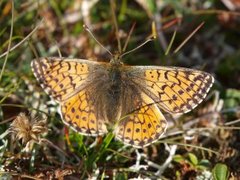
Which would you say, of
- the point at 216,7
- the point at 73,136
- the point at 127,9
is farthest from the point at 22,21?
the point at 216,7

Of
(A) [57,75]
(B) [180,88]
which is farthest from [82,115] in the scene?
(B) [180,88]

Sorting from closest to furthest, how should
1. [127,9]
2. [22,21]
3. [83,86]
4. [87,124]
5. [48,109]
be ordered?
1. [87,124]
2. [83,86]
3. [48,109]
4. [22,21]
5. [127,9]

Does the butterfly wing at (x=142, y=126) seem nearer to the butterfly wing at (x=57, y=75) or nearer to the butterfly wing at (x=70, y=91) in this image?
the butterfly wing at (x=70, y=91)

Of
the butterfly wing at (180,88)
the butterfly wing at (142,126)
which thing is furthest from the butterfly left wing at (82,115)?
the butterfly wing at (180,88)

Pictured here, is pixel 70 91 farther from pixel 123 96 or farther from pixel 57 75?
pixel 123 96

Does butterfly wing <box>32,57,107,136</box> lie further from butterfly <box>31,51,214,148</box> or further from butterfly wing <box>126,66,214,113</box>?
butterfly wing <box>126,66,214,113</box>

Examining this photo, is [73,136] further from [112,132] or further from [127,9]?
[127,9]
